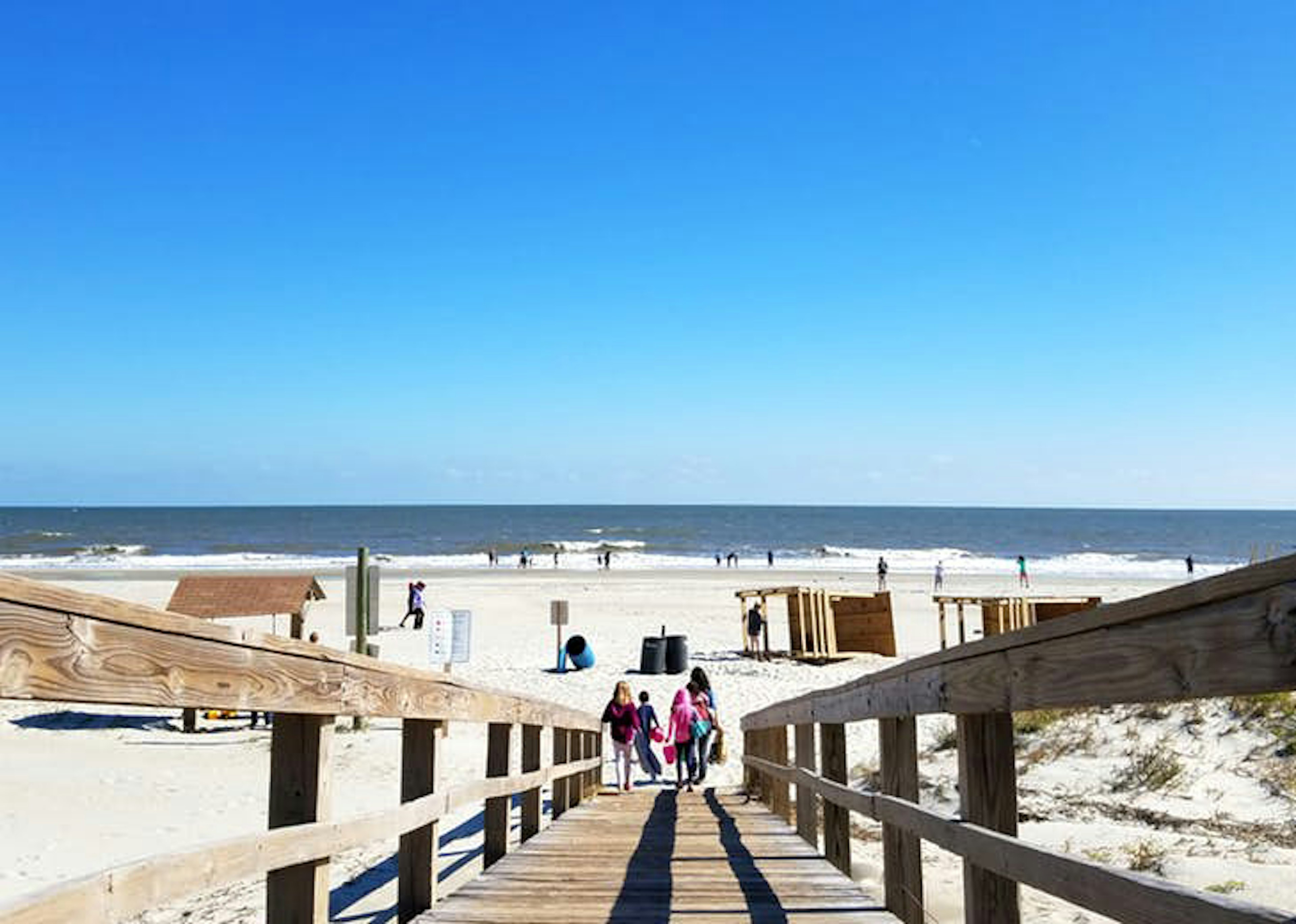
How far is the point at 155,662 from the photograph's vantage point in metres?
1.84

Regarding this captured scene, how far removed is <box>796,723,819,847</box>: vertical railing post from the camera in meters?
5.81

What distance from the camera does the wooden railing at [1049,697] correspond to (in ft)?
4.96

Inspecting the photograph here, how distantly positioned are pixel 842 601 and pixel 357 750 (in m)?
13.5

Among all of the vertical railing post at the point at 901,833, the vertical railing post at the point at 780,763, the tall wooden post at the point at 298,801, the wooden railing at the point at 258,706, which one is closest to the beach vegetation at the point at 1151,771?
the vertical railing post at the point at 780,763

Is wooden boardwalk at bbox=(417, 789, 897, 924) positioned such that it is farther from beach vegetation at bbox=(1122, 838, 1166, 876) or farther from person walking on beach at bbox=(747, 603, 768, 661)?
person walking on beach at bbox=(747, 603, 768, 661)

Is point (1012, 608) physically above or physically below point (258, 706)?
above

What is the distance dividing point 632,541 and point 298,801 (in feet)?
285

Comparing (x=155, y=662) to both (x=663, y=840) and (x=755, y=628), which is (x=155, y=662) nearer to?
(x=663, y=840)

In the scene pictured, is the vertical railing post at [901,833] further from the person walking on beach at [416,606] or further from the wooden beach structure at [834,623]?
the person walking on beach at [416,606]

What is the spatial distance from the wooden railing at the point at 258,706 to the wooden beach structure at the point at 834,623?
18777mm

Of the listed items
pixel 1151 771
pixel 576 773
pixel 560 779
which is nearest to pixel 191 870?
pixel 560 779

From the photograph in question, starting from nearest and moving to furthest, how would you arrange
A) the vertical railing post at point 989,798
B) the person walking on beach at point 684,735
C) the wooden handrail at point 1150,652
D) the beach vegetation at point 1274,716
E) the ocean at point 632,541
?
the wooden handrail at point 1150,652 < the vertical railing post at point 989,798 < the beach vegetation at point 1274,716 < the person walking on beach at point 684,735 < the ocean at point 632,541

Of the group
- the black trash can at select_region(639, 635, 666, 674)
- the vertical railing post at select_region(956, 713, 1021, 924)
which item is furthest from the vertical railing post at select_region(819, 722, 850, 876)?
the black trash can at select_region(639, 635, 666, 674)

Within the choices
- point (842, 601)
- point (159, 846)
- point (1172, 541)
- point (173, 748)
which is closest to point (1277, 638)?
point (159, 846)
